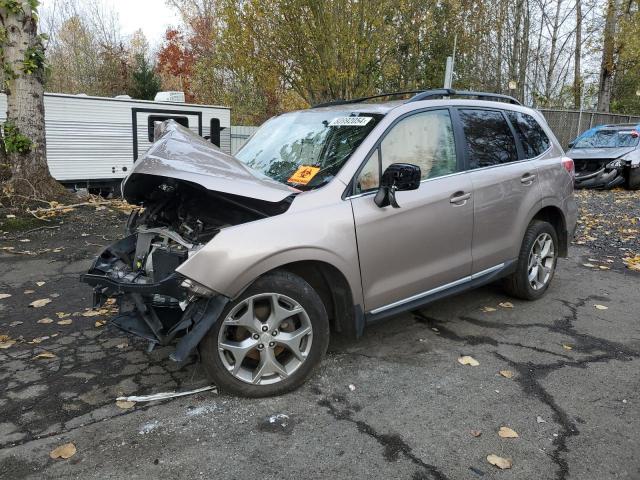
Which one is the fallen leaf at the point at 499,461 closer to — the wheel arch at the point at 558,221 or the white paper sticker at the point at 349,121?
the white paper sticker at the point at 349,121

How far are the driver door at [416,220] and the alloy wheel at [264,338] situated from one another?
0.55 meters

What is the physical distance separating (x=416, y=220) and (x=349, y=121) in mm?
890

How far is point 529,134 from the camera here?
192 inches

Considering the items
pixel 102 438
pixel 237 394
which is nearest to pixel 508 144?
pixel 237 394

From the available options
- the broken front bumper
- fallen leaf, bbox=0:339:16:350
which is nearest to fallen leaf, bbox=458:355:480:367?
the broken front bumper

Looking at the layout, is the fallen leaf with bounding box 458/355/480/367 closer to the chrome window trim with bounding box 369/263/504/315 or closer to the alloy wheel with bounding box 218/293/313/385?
the chrome window trim with bounding box 369/263/504/315

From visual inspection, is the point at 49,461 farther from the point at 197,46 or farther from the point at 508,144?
the point at 197,46

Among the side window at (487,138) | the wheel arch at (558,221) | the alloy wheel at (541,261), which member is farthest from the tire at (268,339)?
the wheel arch at (558,221)

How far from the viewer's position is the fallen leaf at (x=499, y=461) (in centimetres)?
258

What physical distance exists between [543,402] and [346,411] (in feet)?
4.00

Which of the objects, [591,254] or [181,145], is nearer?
[181,145]

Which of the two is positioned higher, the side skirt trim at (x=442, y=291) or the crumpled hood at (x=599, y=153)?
the crumpled hood at (x=599, y=153)

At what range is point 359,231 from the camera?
3377 mm

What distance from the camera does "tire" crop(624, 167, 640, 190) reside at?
1291cm
